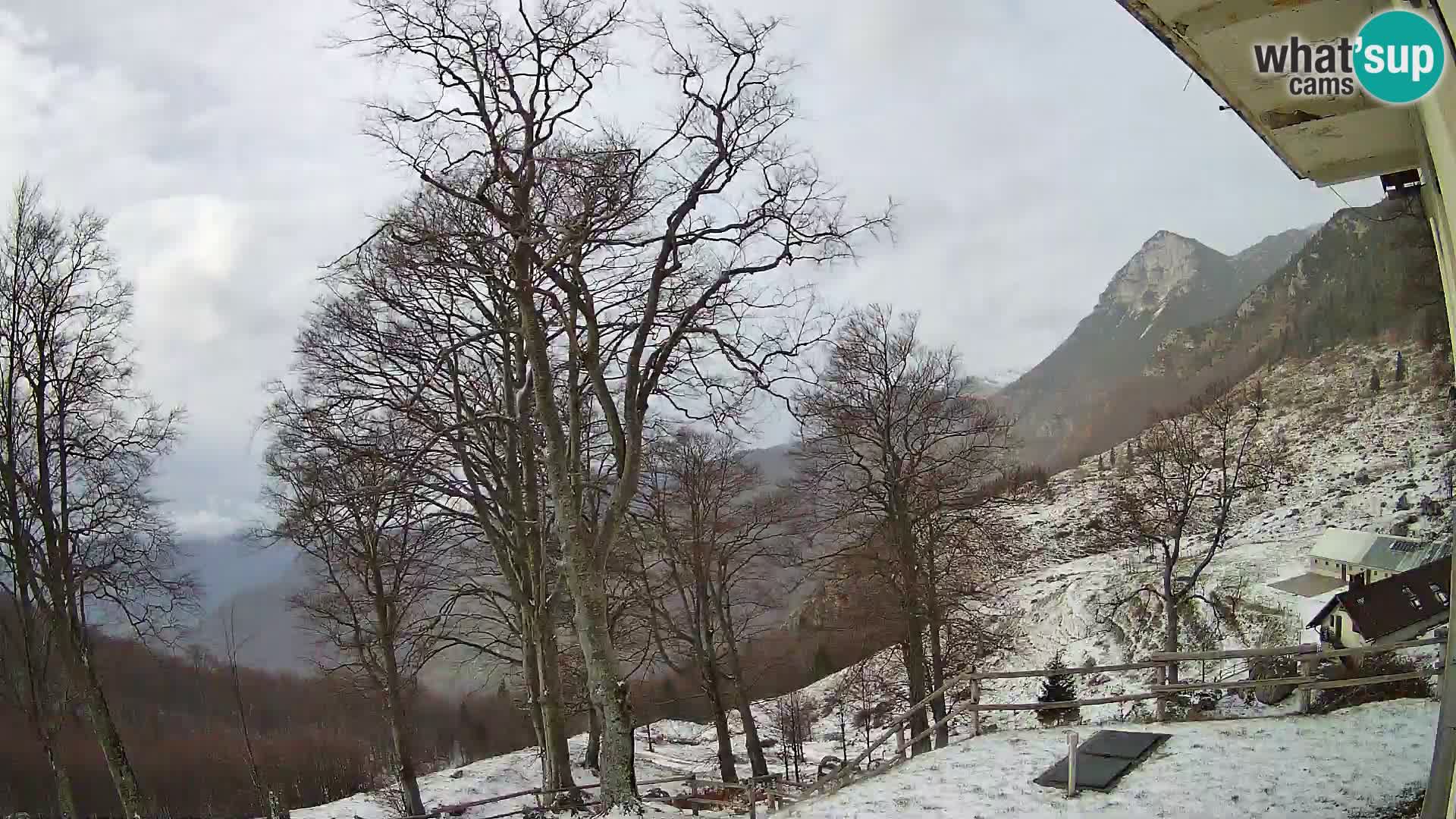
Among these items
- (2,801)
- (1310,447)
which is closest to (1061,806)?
(2,801)

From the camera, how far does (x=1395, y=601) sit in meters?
17.9

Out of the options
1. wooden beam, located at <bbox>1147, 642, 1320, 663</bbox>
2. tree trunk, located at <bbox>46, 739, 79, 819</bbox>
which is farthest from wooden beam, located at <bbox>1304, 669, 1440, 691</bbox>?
tree trunk, located at <bbox>46, 739, 79, 819</bbox>

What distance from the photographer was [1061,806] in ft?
26.2

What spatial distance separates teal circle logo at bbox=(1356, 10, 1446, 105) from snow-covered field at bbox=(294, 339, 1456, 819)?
6.69m

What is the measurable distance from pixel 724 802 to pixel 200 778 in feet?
85.3

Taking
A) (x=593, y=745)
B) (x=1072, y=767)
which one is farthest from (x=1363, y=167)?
(x=593, y=745)

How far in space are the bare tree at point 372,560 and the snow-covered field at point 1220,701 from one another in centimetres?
277

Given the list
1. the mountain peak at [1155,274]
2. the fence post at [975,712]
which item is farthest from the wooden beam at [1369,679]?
the mountain peak at [1155,274]

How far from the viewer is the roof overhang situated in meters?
3.04

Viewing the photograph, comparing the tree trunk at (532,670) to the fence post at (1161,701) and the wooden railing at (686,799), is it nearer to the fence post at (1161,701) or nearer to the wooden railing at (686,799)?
the wooden railing at (686,799)

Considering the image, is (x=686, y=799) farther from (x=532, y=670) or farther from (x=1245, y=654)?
(x=1245, y=654)

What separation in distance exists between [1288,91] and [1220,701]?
17.1 metres

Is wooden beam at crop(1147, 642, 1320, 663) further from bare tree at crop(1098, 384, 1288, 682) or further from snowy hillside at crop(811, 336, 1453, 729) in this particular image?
bare tree at crop(1098, 384, 1288, 682)

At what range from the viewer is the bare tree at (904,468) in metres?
16.0
